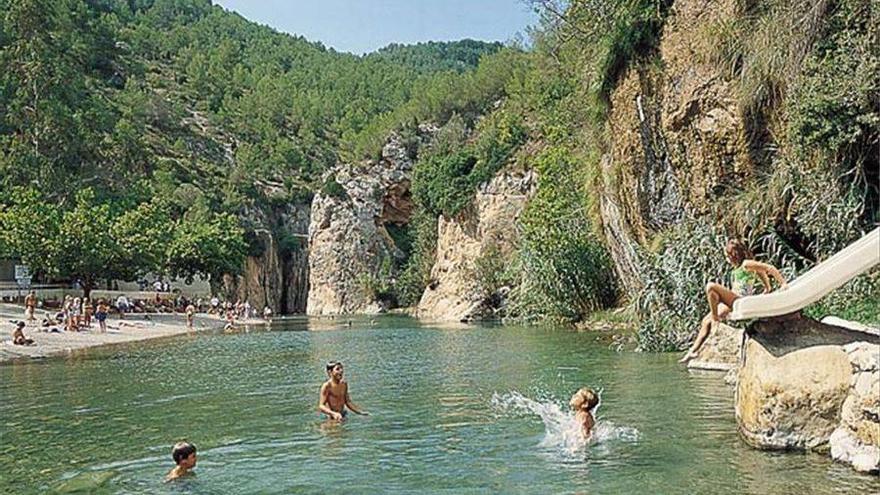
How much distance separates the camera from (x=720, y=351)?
776 inches

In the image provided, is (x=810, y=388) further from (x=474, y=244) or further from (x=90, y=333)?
(x=474, y=244)

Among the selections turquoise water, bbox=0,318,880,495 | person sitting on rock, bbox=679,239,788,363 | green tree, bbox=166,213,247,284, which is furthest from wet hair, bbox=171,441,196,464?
green tree, bbox=166,213,247,284

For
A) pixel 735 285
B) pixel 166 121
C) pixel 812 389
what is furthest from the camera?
pixel 166 121

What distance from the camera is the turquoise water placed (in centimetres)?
1002

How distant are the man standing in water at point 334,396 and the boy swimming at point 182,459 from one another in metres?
3.93

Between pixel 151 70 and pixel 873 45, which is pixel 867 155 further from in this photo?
pixel 151 70

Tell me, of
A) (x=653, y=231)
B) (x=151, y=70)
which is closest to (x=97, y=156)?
(x=151, y=70)

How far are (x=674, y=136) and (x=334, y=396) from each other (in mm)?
12561

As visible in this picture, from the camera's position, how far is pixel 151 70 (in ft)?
399

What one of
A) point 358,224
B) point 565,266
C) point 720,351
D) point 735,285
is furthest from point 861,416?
point 358,224

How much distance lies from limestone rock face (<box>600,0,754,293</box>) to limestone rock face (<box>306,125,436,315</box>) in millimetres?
55595

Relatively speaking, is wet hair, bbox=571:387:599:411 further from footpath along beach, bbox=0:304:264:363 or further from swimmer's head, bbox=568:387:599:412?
footpath along beach, bbox=0:304:264:363

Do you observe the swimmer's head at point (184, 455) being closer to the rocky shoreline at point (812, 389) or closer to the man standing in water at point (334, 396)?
the man standing in water at point (334, 396)

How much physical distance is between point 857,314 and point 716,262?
610cm
